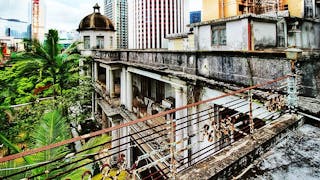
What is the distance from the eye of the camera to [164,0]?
8562 centimetres

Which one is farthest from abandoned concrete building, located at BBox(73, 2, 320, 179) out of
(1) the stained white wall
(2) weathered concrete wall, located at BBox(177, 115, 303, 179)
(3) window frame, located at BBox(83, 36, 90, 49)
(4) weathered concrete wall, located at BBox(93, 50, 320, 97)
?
(3) window frame, located at BBox(83, 36, 90, 49)

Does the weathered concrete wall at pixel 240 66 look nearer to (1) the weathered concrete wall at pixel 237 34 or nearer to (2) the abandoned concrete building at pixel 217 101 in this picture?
(2) the abandoned concrete building at pixel 217 101

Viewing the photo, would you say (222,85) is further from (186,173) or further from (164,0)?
(164,0)

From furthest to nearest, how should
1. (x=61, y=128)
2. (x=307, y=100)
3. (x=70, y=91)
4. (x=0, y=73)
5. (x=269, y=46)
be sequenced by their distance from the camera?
(x=0, y=73)
(x=70, y=91)
(x=269, y=46)
(x=61, y=128)
(x=307, y=100)

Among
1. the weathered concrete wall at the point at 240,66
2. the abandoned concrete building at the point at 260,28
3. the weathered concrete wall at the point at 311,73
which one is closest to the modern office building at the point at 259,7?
the abandoned concrete building at the point at 260,28

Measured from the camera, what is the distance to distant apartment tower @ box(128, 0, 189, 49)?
8612 cm

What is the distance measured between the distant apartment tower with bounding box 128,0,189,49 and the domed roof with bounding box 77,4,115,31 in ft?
191

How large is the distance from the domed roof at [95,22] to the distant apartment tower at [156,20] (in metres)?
58.3

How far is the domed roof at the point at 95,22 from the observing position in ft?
84.1

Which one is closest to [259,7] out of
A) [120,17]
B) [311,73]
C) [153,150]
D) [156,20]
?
[311,73]

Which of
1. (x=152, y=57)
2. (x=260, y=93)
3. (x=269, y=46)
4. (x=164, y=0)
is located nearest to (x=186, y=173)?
(x=260, y=93)

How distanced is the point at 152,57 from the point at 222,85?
14.0ft

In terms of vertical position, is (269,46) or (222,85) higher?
(269,46)

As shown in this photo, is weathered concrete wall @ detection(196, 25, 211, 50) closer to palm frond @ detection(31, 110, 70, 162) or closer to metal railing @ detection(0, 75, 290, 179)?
metal railing @ detection(0, 75, 290, 179)
